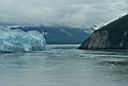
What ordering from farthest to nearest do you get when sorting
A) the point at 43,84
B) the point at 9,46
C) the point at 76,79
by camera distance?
the point at 9,46 < the point at 76,79 < the point at 43,84

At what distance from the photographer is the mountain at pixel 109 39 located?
557 ft

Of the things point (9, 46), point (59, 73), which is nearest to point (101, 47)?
point (9, 46)

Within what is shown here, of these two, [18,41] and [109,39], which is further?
[109,39]

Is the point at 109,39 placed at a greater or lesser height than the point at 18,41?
greater

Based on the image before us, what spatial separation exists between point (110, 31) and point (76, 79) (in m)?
142

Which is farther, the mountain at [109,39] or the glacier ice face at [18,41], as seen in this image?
the mountain at [109,39]

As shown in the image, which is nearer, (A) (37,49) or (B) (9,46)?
(B) (9,46)

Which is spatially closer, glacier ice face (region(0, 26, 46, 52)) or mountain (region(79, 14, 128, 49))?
glacier ice face (region(0, 26, 46, 52))

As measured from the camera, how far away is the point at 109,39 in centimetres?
17350

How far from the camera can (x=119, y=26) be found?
608ft

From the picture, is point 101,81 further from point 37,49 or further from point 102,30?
point 102,30

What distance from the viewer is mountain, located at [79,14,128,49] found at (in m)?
170

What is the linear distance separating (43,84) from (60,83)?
4.92 feet

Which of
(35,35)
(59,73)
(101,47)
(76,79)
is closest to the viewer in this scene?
(76,79)
